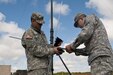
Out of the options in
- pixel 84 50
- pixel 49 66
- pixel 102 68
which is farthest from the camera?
pixel 49 66

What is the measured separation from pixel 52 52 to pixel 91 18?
3.99ft

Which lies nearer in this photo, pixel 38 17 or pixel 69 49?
pixel 69 49

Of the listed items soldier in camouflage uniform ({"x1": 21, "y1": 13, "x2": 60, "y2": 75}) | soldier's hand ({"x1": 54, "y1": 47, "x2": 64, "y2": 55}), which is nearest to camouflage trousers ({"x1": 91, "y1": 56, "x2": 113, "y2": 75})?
soldier's hand ({"x1": 54, "y1": 47, "x2": 64, "y2": 55})

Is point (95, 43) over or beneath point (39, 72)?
over

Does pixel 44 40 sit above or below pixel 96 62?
above

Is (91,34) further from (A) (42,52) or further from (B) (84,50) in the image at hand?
(A) (42,52)

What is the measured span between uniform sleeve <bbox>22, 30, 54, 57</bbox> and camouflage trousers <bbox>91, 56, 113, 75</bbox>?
1193 millimetres

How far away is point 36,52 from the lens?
9.32m

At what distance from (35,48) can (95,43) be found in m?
1.38

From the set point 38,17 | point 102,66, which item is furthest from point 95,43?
point 38,17

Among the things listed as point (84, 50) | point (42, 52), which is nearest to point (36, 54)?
point (42, 52)

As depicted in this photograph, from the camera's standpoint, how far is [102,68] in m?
8.45

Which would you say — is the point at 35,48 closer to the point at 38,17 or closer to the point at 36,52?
the point at 36,52

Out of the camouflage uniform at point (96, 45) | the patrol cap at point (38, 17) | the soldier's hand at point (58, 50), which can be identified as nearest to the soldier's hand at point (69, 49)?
the camouflage uniform at point (96, 45)
